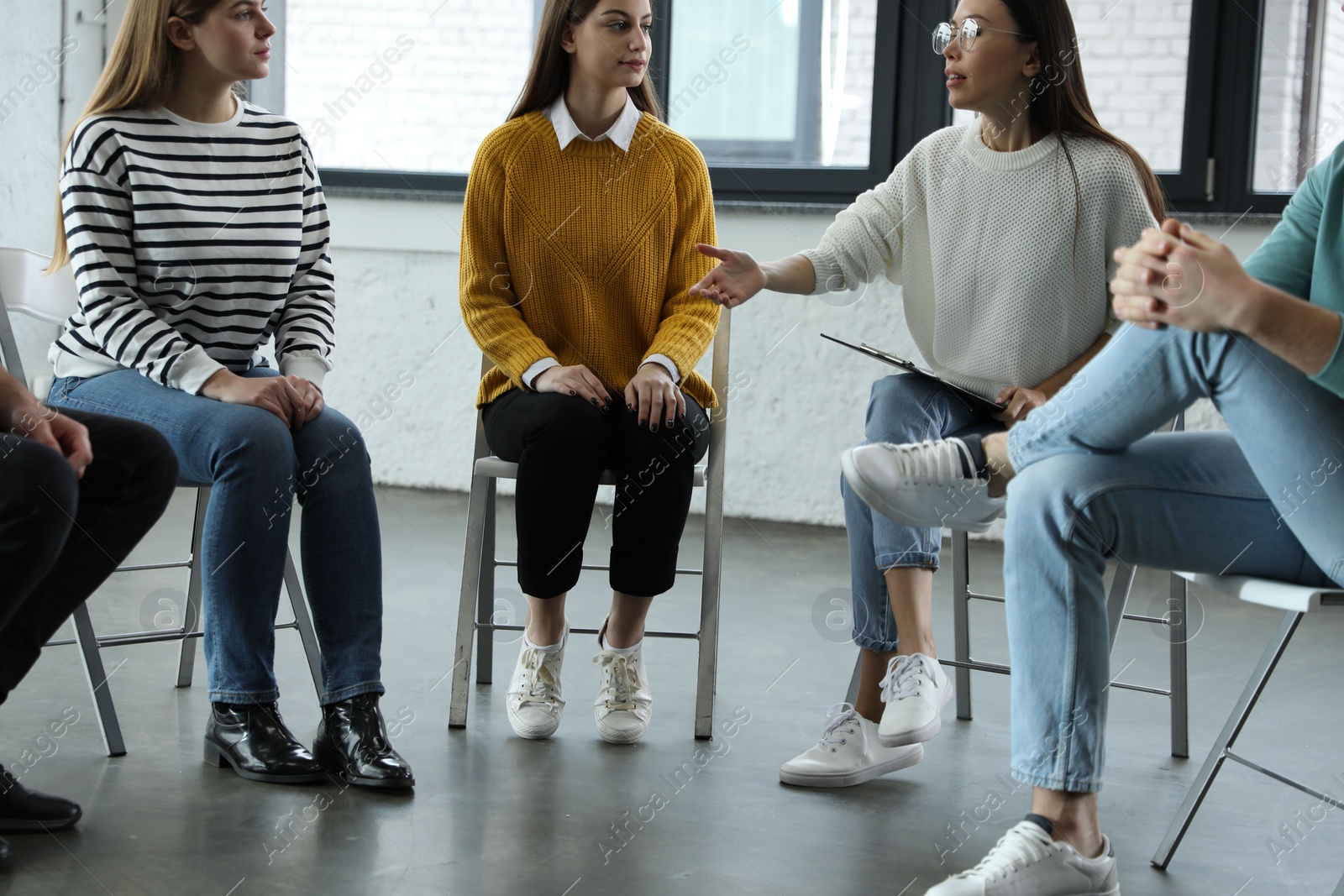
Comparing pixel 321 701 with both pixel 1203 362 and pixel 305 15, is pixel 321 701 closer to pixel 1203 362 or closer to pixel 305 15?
pixel 1203 362

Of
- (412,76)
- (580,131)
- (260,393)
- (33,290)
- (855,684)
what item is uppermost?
(412,76)

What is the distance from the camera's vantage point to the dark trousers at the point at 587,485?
190cm

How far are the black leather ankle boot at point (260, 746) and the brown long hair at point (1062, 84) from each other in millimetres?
1394

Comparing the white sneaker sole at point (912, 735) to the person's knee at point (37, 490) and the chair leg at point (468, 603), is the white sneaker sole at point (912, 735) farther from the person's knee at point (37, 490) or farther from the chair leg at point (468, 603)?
the person's knee at point (37, 490)

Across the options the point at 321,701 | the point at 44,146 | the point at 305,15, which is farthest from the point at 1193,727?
the point at 44,146

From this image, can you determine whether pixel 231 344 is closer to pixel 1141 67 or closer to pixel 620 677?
pixel 620 677

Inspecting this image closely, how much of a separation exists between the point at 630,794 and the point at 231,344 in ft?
3.04

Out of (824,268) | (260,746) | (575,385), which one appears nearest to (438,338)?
(575,385)

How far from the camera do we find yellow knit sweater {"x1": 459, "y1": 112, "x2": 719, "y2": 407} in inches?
83.9

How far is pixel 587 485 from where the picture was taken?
1916 millimetres

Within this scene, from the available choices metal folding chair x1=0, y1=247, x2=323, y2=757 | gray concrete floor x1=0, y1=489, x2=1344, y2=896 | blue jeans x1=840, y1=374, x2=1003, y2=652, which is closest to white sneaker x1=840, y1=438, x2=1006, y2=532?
blue jeans x1=840, y1=374, x2=1003, y2=652

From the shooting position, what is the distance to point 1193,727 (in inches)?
85.5

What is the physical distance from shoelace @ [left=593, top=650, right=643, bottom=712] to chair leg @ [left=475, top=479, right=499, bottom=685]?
0.83ft

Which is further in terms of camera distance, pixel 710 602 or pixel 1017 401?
pixel 710 602
